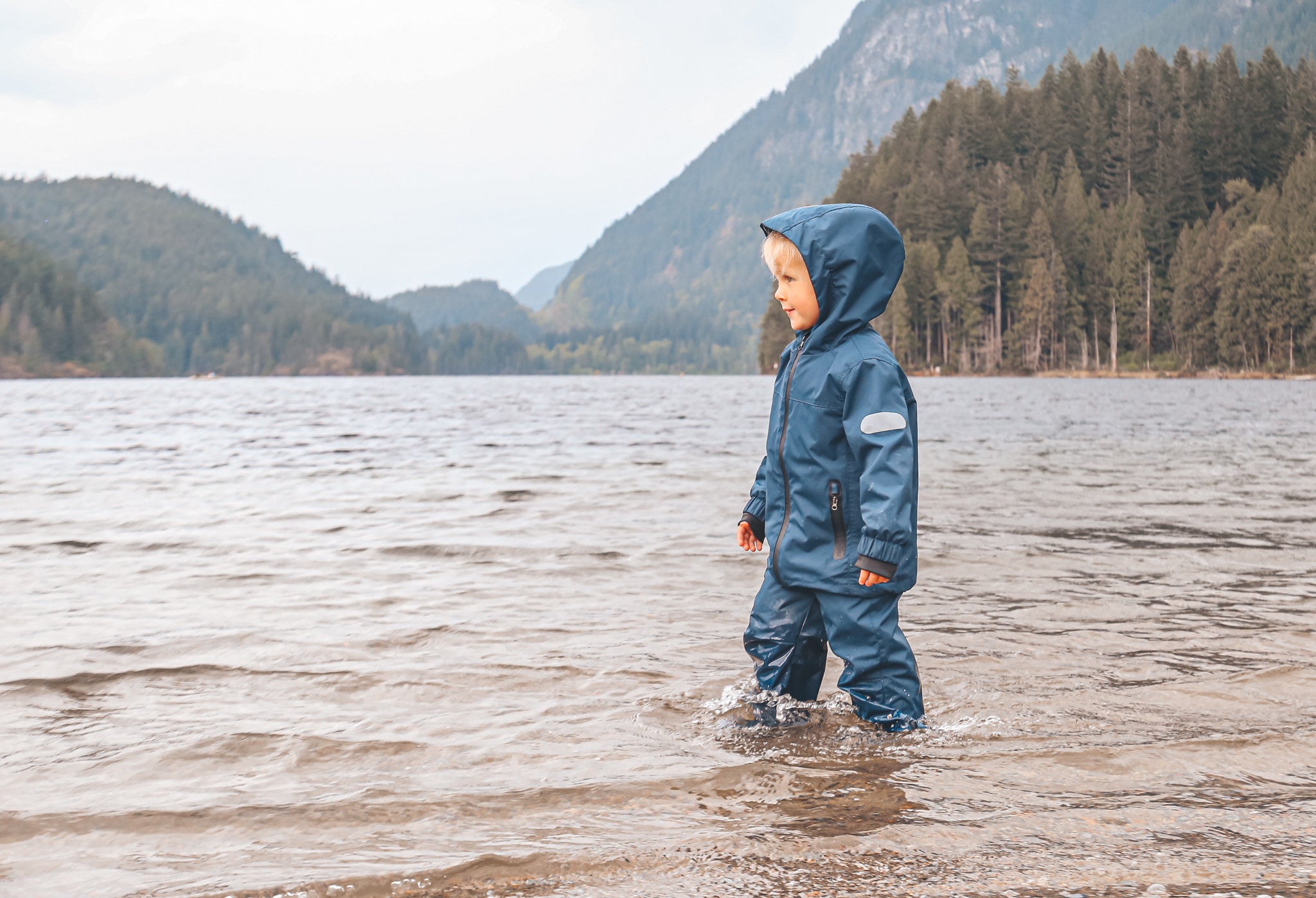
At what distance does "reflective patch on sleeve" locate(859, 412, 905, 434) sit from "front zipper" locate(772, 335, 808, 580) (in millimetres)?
419

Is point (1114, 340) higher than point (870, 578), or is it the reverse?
point (1114, 340)

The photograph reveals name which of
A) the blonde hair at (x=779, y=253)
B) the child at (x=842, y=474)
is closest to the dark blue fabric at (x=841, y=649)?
the child at (x=842, y=474)

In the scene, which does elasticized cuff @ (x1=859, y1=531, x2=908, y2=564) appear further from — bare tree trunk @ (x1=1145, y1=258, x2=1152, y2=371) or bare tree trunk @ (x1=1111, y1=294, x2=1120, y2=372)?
bare tree trunk @ (x1=1111, y1=294, x2=1120, y2=372)

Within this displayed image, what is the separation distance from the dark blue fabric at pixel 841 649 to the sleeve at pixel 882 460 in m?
0.30

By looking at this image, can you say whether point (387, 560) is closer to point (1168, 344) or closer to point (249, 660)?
point (249, 660)

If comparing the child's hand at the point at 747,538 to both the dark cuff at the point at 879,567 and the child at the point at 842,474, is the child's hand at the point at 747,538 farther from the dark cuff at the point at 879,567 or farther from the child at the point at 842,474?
the dark cuff at the point at 879,567

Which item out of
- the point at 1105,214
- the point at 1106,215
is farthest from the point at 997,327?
the point at 1105,214

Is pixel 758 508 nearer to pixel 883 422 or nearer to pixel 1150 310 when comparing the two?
pixel 883 422

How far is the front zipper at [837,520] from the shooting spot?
12.4 ft

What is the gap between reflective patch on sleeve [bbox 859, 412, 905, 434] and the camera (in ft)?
11.9

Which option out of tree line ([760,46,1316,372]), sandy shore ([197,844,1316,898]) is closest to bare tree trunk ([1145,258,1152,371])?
tree line ([760,46,1316,372])

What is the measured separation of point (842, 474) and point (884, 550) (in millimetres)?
397

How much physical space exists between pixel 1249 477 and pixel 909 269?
3802 inches

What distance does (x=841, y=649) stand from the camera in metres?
3.87
